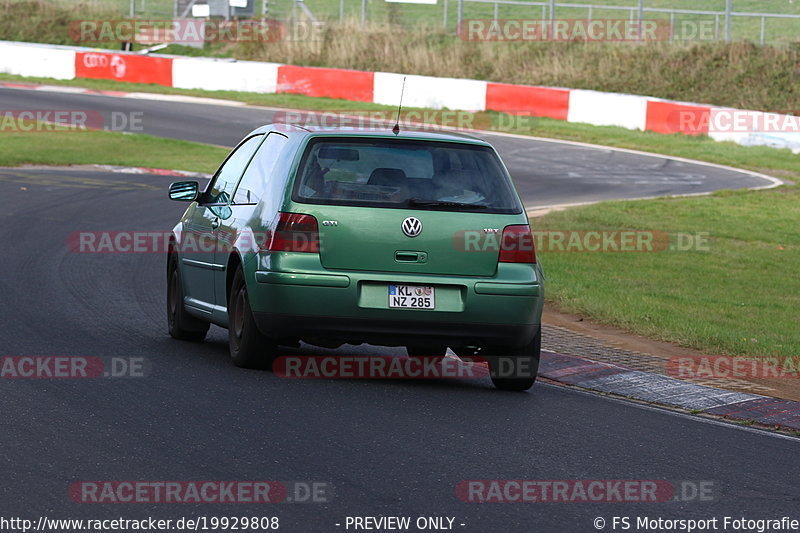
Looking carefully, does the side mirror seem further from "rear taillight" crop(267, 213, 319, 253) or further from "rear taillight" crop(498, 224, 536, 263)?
"rear taillight" crop(498, 224, 536, 263)

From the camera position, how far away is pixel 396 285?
29.2 feet

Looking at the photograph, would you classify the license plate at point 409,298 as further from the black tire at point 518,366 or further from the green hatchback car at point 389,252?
the black tire at point 518,366

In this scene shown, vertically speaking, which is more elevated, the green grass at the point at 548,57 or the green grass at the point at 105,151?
the green grass at the point at 548,57

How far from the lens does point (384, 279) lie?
8.89m

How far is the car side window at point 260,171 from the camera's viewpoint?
31.3 feet

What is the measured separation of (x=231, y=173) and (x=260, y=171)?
869 mm

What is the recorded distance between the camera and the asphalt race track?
20.5 ft

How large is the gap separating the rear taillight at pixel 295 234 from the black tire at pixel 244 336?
→ 0.45 m

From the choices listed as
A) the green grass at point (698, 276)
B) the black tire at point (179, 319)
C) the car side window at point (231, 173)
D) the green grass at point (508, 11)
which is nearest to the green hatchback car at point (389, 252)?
the car side window at point (231, 173)

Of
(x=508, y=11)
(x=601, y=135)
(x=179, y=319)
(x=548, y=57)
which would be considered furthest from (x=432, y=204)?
(x=508, y=11)

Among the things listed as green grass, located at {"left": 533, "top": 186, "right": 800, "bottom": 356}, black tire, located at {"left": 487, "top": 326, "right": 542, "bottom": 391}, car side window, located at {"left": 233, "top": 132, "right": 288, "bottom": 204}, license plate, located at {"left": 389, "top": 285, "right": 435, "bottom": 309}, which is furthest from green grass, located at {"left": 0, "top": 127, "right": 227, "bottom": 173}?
license plate, located at {"left": 389, "top": 285, "right": 435, "bottom": 309}

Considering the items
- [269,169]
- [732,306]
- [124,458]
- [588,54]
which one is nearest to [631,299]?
[732,306]

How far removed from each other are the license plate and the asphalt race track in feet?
1.78

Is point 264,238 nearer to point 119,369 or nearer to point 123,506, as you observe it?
point 119,369
